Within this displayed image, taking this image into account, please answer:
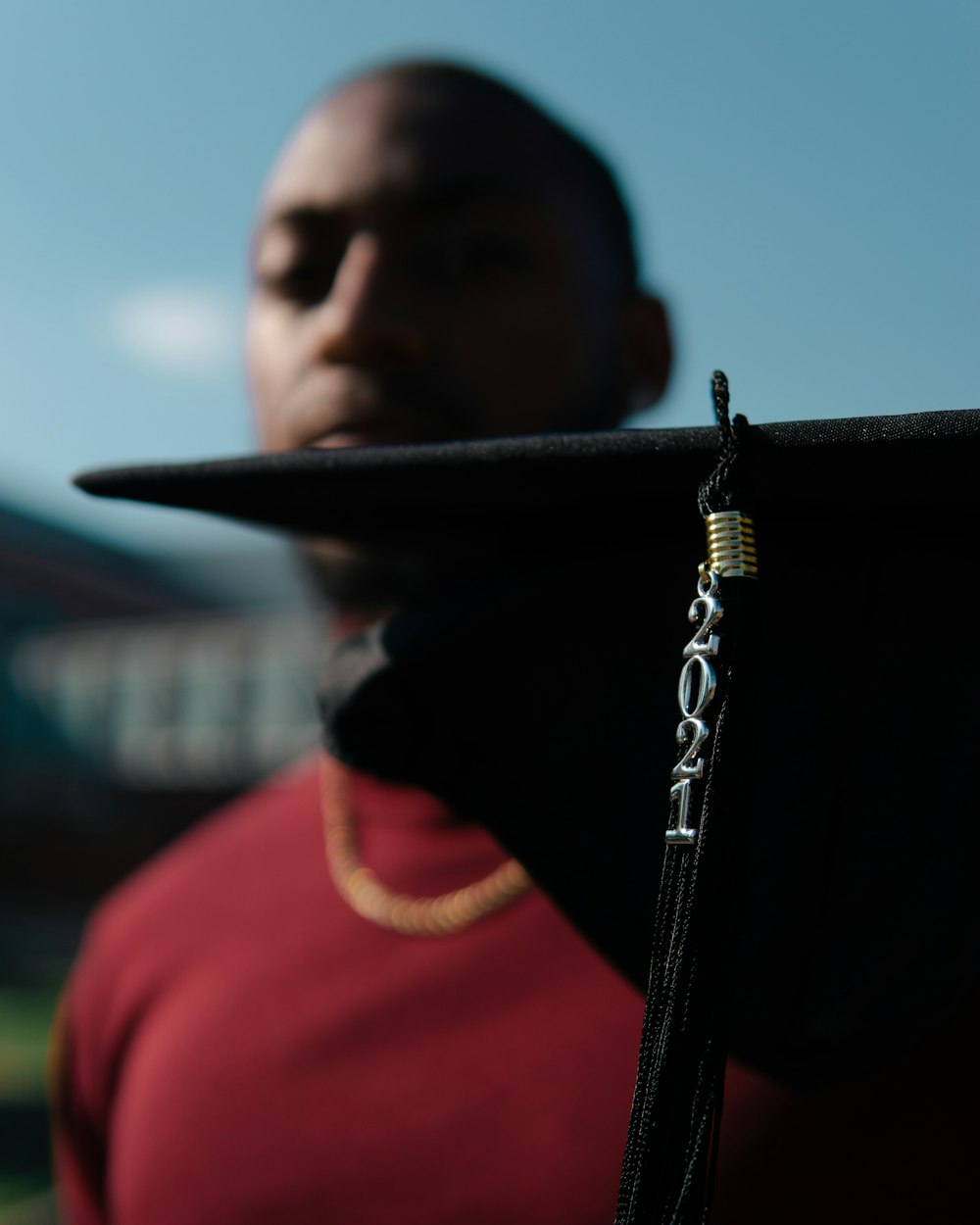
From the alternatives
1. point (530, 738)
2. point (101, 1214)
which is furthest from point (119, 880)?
point (530, 738)

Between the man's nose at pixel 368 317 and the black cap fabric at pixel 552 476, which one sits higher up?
the man's nose at pixel 368 317

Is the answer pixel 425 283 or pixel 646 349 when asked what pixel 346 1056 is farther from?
pixel 646 349

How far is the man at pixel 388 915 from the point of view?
79 centimetres

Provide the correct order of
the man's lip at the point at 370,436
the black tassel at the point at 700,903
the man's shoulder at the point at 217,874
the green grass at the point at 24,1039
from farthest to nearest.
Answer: the green grass at the point at 24,1039 → the man's shoulder at the point at 217,874 → the man's lip at the point at 370,436 → the black tassel at the point at 700,903

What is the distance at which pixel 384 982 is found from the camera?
93cm

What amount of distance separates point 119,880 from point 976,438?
11081 millimetres

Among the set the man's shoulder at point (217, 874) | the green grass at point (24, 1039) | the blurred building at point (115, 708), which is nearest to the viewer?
the man's shoulder at point (217, 874)

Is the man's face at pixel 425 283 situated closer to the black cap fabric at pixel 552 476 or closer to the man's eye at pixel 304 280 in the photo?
the man's eye at pixel 304 280

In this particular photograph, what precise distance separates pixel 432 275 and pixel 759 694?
60cm

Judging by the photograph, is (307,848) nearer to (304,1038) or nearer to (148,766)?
(304,1038)

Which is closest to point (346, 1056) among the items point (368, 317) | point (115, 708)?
point (368, 317)

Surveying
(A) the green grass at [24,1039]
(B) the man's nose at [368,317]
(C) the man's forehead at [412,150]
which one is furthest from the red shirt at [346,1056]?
(A) the green grass at [24,1039]

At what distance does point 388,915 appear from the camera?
39.6 inches

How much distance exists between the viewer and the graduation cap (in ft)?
1.80
